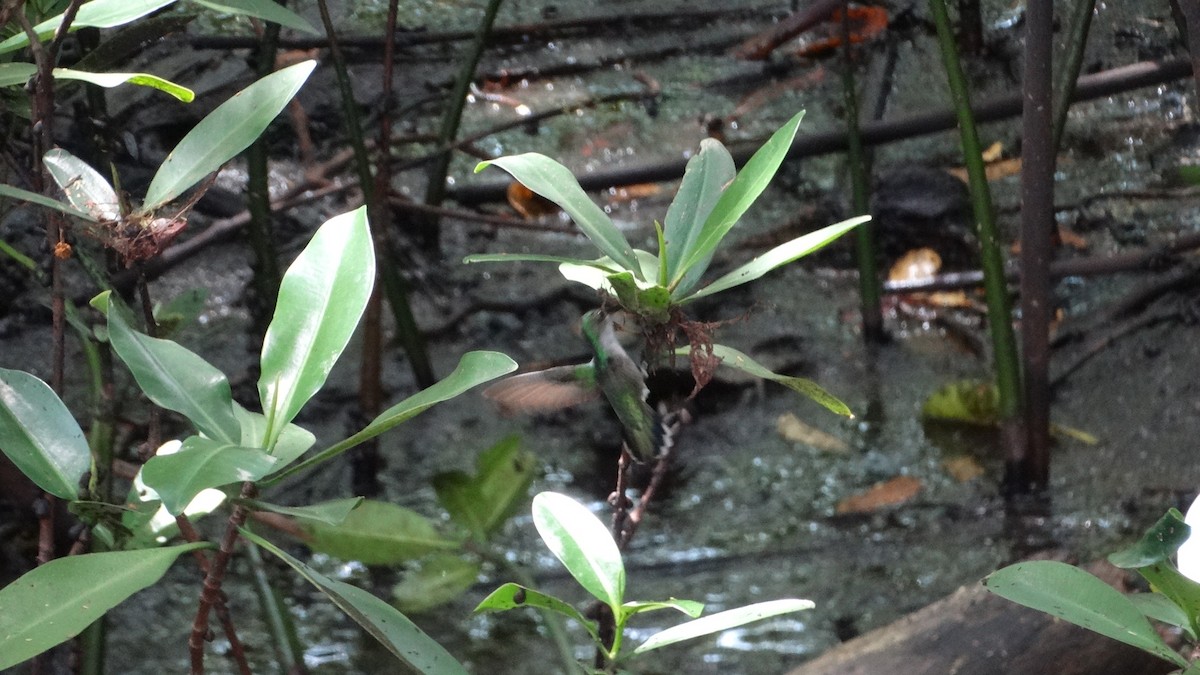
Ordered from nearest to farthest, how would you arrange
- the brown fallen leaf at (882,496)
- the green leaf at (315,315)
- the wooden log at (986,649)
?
the green leaf at (315,315)
the wooden log at (986,649)
the brown fallen leaf at (882,496)

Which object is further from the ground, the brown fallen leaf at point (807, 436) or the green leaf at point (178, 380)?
the green leaf at point (178, 380)

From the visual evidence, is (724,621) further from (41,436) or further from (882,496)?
(882,496)

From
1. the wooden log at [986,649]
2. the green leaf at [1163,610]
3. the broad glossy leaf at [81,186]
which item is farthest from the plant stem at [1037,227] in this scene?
the broad glossy leaf at [81,186]

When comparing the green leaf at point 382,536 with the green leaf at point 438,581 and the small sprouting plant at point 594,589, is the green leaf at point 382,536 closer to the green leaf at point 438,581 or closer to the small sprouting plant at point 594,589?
the green leaf at point 438,581

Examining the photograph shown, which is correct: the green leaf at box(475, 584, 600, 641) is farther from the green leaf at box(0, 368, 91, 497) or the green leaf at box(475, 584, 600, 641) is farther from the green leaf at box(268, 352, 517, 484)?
the green leaf at box(0, 368, 91, 497)

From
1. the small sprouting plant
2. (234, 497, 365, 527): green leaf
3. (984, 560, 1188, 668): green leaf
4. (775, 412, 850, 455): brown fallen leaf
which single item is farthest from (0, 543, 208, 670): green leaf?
(775, 412, 850, 455): brown fallen leaf

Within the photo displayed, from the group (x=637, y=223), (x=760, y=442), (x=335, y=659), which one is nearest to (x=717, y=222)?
(x=335, y=659)

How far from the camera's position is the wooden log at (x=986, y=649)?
1.03 metres

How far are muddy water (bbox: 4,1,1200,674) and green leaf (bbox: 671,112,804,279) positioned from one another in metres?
0.44

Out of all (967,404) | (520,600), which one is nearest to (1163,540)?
(520,600)

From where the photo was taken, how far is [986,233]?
138 centimetres

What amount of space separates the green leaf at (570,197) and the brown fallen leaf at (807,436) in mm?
1180

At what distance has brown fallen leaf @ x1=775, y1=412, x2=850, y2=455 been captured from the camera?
69.3 inches

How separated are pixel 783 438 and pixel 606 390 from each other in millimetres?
1188
